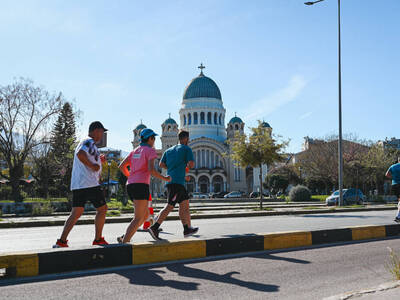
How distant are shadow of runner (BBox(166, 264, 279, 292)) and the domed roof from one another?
264ft

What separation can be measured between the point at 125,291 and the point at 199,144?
2971 inches

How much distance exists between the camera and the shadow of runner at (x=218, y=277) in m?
4.16

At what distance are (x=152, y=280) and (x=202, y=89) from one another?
82156 mm

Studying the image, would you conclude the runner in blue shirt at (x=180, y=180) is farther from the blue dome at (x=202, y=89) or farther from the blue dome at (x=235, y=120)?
the blue dome at (x=235, y=120)

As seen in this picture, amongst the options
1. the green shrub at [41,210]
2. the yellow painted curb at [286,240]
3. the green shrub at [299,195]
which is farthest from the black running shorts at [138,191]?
the green shrub at [299,195]

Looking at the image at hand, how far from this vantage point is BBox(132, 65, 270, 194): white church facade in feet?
263

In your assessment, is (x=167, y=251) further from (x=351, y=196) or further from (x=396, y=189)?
(x=351, y=196)

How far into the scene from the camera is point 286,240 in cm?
668

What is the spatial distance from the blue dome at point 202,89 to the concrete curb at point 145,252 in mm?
78628

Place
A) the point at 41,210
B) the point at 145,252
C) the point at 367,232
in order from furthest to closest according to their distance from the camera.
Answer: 1. the point at 41,210
2. the point at 367,232
3. the point at 145,252

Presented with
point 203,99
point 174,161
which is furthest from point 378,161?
point 203,99

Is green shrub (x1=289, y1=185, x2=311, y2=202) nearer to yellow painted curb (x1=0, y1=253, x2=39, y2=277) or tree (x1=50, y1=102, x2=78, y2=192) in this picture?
tree (x1=50, y1=102, x2=78, y2=192)

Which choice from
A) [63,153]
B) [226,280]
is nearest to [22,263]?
[226,280]

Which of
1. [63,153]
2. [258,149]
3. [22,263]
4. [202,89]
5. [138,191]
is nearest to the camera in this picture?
[22,263]
